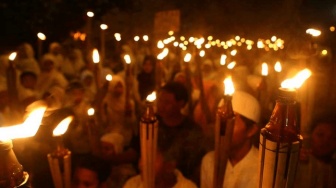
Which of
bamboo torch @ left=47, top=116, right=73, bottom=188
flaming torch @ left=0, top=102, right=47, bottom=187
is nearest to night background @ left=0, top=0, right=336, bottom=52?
bamboo torch @ left=47, top=116, right=73, bottom=188

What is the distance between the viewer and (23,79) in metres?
5.73

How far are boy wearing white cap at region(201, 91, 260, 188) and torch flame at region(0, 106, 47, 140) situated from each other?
6.14 ft

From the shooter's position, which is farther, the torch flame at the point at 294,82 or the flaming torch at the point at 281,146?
the torch flame at the point at 294,82

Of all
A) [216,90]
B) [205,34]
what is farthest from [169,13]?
[205,34]

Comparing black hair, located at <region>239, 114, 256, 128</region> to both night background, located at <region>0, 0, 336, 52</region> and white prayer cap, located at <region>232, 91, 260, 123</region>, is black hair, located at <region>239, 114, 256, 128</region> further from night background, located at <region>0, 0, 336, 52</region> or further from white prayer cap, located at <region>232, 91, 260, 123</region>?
night background, located at <region>0, 0, 336, 52</region>

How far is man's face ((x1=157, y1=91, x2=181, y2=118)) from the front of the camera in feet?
11.9

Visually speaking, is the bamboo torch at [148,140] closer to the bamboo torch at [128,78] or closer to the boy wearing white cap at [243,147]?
the boy wearing white cap at [243,147]

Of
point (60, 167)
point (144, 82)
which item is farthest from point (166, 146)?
point (144, 82)

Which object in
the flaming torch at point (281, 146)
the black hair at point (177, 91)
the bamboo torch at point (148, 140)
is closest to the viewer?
the flaming torch at point (281, 146)

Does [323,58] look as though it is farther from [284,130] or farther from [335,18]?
[335,18]

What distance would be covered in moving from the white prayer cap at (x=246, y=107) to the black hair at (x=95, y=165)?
1340mm

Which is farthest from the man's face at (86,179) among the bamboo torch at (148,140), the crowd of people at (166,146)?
the bamboo torch at (148,140)

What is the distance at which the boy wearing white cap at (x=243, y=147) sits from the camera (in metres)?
2.63

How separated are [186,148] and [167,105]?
2.04 feet
